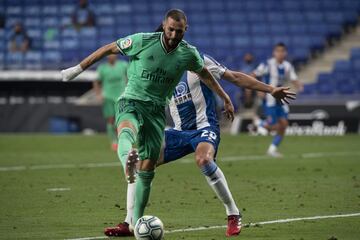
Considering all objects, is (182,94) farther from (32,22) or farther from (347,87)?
(32,22)

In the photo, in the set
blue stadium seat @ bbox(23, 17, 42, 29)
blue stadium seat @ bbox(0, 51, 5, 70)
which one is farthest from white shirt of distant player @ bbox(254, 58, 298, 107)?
blue stadium seat @ bbox(23, 17, 42, 29)

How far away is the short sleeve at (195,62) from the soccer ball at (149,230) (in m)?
1.76

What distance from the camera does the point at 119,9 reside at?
124 feet

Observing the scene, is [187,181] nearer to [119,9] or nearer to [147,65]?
[147,65]

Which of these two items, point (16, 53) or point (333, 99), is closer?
point (333, 99)

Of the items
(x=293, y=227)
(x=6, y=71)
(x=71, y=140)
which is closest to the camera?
(x=293, y=227)

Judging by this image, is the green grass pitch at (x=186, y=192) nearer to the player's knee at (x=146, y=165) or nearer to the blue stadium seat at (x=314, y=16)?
the player's knee at (x=146, y=165)

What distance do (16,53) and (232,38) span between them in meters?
8.75

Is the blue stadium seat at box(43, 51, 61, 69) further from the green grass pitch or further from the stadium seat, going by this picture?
the green grass pitch

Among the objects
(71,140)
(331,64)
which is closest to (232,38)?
(331,64)

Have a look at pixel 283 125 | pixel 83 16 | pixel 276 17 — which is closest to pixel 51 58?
pixel 83 16

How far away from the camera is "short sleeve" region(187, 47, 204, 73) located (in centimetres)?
923

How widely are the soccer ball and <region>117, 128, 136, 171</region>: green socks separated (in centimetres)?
71

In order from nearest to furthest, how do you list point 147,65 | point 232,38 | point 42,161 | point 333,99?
point 147,65 → point 42,161 → point 333,99 → point 232,38
